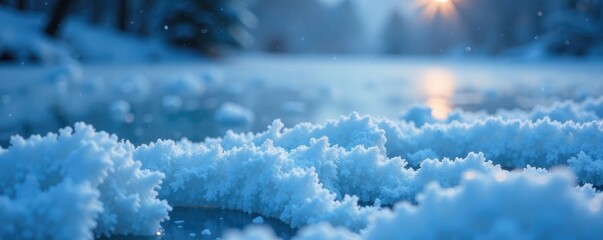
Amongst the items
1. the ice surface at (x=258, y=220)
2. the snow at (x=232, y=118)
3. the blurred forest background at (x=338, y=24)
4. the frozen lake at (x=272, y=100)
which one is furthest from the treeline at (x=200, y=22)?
the ice surface at (x=258, y=220)

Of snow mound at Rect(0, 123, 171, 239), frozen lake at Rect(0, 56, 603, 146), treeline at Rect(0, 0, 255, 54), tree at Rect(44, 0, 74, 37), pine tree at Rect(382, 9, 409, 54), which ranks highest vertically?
pine tree at Rect(382, 9, 409, 54)

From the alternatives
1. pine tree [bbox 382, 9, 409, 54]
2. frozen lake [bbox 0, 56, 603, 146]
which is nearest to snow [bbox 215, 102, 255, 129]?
frozen lake [bbox 0, 56, 603, 146]

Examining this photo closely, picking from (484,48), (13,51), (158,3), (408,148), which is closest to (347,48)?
(484,48)

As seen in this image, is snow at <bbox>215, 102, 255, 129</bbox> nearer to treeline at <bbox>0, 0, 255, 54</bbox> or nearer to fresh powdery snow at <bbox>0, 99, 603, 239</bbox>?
fresh powdery snow at <bbox>0, 99, 603, 239</bbox>

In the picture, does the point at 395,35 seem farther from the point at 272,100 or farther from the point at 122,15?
the point at 272,100

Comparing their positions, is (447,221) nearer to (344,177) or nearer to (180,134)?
(344,177)

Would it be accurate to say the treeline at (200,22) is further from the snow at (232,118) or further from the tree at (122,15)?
the snow at (232,118)

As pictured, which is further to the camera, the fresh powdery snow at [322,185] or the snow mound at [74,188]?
the snow mound at [74,188]
